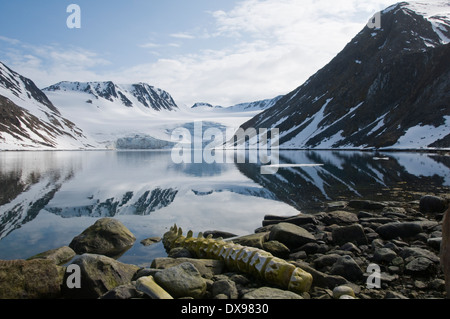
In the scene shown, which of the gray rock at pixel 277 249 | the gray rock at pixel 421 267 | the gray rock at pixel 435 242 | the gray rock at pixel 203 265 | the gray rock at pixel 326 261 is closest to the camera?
the gray rock at pixel 421 267

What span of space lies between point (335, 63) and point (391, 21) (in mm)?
29933

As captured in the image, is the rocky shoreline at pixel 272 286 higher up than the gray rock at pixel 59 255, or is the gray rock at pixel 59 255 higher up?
the rocky shoreline at pixel 272 286

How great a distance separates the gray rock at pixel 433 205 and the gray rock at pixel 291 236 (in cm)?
837

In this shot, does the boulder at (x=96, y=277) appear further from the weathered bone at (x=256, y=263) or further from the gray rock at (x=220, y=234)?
the gray rock at (x=220, y=234)

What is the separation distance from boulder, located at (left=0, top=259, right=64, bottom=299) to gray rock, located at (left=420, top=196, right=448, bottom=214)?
16456 mm

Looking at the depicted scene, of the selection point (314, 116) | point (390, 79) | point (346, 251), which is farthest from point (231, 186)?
point (314, 116)

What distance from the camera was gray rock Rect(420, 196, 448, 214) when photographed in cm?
1524

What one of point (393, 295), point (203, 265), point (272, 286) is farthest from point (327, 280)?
point (203, 265)

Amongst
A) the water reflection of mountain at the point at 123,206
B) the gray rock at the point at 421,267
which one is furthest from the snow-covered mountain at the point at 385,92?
the gray rock at the point at 421,267

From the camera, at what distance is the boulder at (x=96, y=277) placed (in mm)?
7527

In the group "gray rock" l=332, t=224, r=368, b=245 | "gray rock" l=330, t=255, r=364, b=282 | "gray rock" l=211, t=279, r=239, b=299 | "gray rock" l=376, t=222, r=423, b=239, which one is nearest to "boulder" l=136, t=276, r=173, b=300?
"gray rock" l=211, t=279, r=239, b=299

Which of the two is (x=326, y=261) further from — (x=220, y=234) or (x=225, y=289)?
(x=220, y=234)

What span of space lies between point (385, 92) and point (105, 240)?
118m
